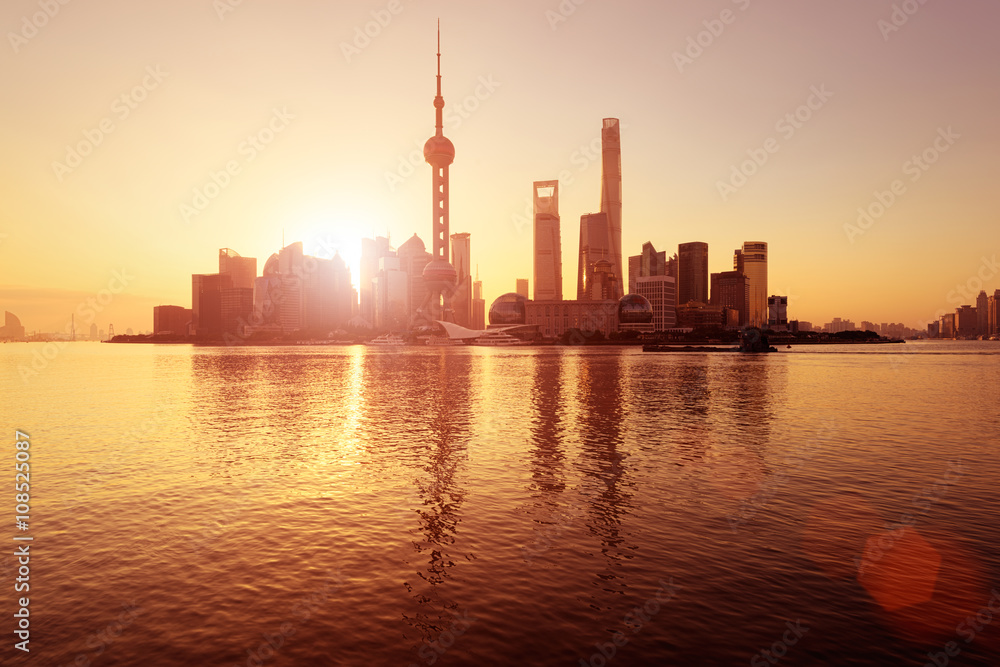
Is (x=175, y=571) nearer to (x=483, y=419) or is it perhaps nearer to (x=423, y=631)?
(x=423, y=631)

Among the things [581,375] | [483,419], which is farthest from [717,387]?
[483,419]

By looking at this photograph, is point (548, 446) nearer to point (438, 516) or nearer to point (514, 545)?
point (438, 516)

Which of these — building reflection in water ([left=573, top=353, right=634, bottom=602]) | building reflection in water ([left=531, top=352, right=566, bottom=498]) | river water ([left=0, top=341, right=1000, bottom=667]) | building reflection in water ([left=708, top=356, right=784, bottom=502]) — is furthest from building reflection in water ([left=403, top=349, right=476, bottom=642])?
building reflection in water ([left=708, top=356, right=784, bottom=502])

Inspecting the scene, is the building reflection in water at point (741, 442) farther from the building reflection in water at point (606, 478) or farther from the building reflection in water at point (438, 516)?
the building reflection in water at point (438, 516)

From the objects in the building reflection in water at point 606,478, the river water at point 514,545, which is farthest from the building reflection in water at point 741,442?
the building reflection in water at point 606,478

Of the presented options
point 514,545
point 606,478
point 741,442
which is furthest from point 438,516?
point 741,442

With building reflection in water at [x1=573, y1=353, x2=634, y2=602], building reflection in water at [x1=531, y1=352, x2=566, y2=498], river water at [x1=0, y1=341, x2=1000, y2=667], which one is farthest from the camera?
building reflection in water at [x1=531, y1=352, x2=566, y2=498]

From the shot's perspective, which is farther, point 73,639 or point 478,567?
point 478,567

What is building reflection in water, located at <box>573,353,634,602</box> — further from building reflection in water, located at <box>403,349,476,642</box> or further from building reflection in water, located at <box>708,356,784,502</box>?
building reflection in water, located at <box>708,356,784,502</box>
